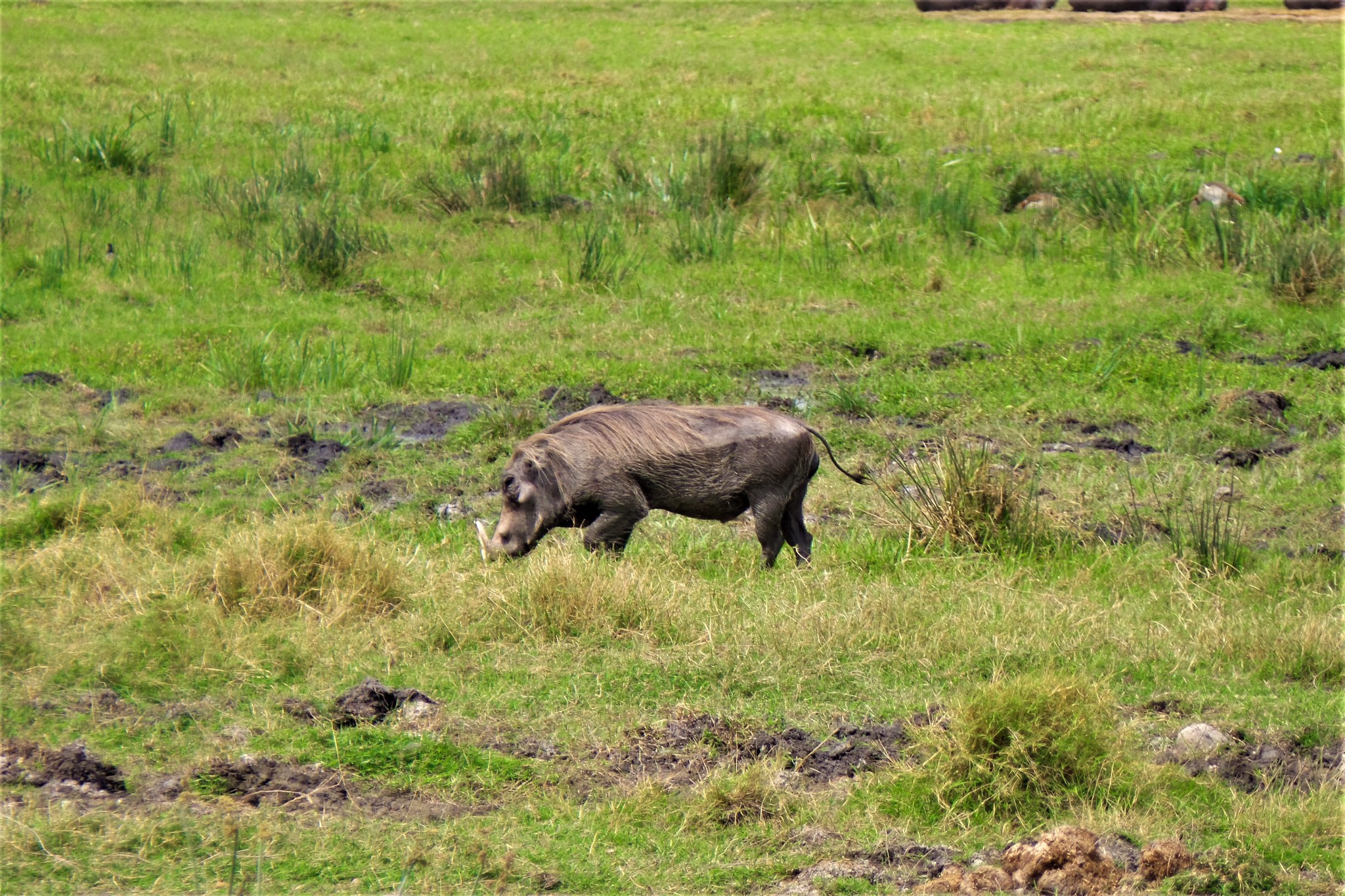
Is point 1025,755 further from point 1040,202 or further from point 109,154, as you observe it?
point 109,154

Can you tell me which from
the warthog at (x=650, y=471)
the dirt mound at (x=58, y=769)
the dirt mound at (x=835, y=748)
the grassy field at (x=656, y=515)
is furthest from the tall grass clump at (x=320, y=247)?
the dirt mound at (x=835, y=748)

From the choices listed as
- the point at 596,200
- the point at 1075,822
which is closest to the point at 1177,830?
the point at 1075,822

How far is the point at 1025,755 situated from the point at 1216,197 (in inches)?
385

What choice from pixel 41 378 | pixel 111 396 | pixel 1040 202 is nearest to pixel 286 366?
pixel 111 396

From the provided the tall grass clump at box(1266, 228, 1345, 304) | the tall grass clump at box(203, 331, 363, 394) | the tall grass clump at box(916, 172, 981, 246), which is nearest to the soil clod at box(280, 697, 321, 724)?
the tall grass clump at box(203, 331, 363, 394)

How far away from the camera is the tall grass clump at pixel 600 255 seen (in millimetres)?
10812

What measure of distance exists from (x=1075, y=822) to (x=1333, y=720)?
3.89 ft

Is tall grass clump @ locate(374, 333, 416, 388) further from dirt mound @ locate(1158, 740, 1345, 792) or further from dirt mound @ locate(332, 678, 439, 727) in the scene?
dirt mound @ locate(1158, 740, 1345, 792)

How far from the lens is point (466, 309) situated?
1043 cm

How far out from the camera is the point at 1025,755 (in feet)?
12.9

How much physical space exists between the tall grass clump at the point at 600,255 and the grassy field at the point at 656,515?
85 mm

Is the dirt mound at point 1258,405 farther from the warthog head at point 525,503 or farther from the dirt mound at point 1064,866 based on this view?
the dirt mound at point 1064,866

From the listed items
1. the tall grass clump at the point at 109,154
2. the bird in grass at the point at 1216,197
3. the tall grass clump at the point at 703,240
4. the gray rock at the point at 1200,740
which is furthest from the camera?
the tall grass clump at the point at 109,154

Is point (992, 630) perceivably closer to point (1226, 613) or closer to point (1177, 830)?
point (1226, 613)
